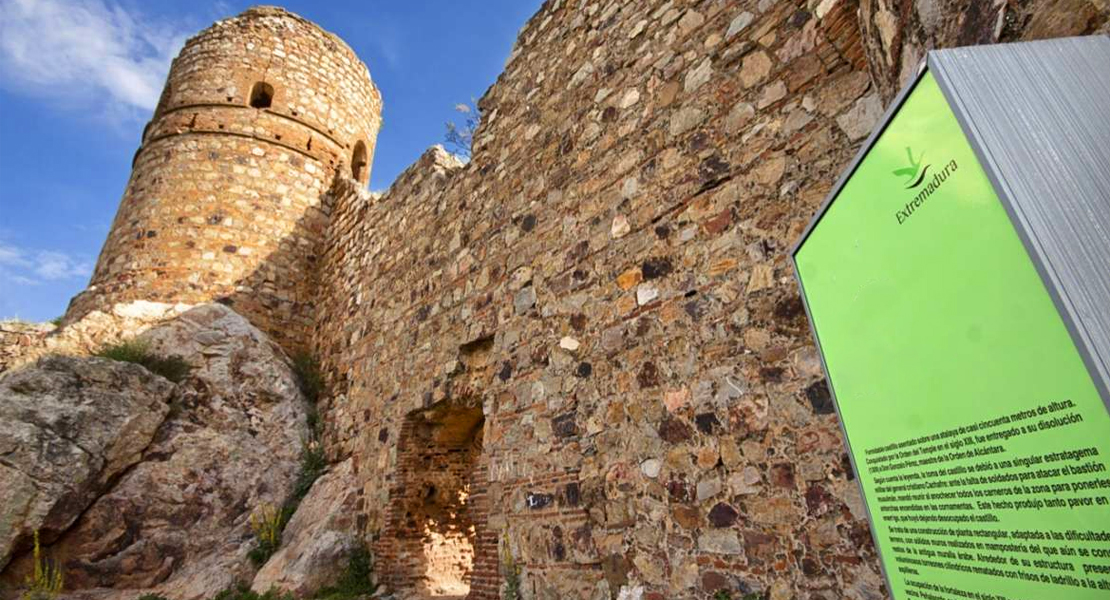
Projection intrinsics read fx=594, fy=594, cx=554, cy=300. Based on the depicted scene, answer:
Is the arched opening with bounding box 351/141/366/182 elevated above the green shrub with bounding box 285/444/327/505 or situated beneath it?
elevated above

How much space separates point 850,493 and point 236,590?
487cm

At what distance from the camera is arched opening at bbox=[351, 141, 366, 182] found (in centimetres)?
972

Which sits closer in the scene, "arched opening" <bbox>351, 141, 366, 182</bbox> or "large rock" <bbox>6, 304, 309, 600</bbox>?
"large rock" <bbox>6, 304, 309, 600</bbox>

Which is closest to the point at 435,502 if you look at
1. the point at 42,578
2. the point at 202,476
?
the point at 202,476

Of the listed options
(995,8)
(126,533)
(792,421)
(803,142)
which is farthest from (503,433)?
(126,533)

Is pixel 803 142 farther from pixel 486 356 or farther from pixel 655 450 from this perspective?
pixel 486 356

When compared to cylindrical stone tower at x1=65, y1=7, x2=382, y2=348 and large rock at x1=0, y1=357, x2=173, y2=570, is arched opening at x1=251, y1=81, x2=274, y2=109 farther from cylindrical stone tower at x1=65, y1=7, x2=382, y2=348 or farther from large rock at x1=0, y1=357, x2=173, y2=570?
large rock at x1=0, y1=357, x2=173, y2=570

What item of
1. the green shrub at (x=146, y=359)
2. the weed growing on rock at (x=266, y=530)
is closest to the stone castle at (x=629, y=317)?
the weed growing on rock at (x=266, y=530)

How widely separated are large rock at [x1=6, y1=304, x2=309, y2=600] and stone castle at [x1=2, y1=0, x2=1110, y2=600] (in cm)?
65

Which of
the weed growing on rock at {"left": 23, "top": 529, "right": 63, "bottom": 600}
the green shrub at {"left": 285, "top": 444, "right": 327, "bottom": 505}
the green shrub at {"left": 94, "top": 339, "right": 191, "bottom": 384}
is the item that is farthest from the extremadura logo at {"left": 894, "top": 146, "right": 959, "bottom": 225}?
the green shrub at {"left": 94, "top": 339, "right": 191, "bottom": 384}

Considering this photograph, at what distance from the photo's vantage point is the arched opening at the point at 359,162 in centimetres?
972

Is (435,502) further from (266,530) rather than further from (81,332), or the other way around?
(81,332)

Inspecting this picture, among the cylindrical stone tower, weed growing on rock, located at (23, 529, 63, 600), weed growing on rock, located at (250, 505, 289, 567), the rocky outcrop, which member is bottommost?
weed growing on rock, located at (23, 529, 63, 600)

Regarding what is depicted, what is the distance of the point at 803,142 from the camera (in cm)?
278
